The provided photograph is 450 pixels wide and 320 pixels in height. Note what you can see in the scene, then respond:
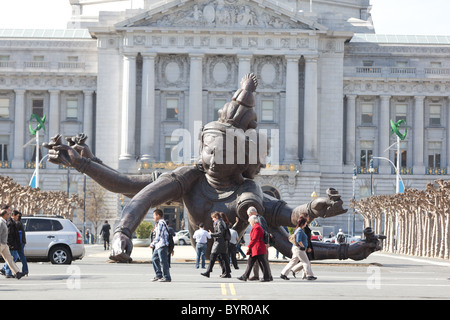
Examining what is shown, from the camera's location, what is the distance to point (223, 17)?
99.7 m

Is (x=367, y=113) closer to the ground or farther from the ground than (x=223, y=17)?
closer to the ground

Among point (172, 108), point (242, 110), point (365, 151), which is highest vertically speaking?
point (172, 108)

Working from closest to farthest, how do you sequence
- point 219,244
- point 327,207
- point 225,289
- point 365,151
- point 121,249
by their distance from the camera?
point 225,289 < point 121,249 < point 327,207 < point 219,244 < point 365,151

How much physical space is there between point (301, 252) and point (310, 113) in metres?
74.7

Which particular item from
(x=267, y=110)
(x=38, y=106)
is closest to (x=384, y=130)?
(x=267, y=110)

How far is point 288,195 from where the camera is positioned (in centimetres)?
9794

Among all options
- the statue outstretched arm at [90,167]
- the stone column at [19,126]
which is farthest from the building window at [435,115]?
the statue outstretched arm at [90,167]

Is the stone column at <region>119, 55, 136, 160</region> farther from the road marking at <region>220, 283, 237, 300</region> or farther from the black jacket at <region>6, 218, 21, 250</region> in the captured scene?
the road marking at <region>220, 283, 237, 300</region>

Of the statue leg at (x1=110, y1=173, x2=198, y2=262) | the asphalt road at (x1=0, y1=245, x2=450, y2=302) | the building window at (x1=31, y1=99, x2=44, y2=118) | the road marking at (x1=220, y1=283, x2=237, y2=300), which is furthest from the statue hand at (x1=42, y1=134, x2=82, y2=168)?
the building window at (x1=31, y1=99, x2=44, y2=118)

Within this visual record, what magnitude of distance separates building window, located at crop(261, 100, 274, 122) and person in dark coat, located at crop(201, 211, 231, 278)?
247 feet

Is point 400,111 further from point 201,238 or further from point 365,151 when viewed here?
point 201,238
